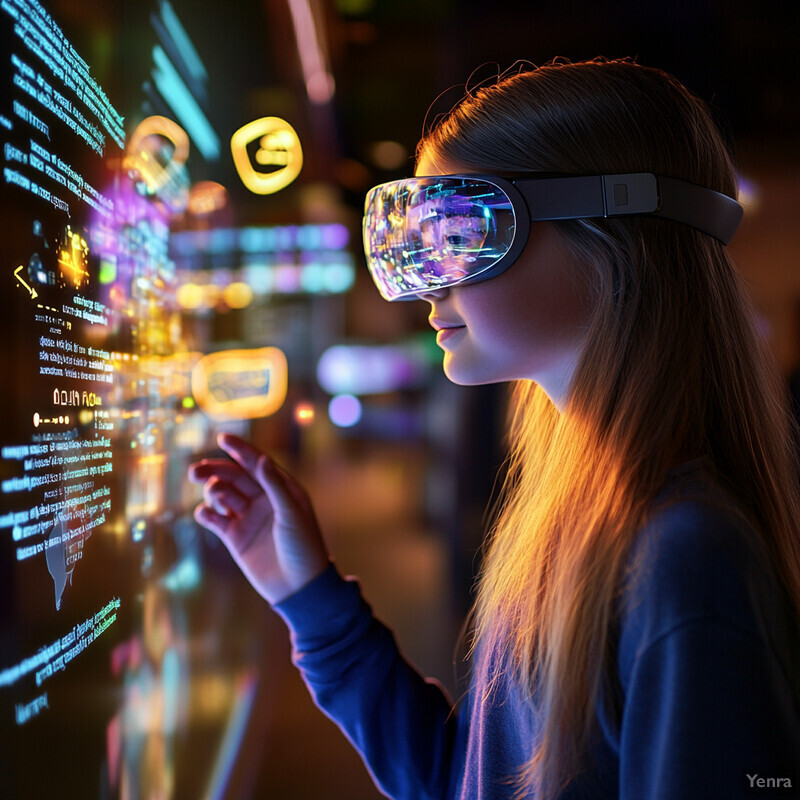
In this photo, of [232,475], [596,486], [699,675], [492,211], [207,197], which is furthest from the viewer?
[207,197]

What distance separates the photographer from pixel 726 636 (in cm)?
48

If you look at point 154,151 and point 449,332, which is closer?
point 449,332

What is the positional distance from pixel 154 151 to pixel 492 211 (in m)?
0.66

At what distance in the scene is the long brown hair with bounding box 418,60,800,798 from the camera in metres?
0.58

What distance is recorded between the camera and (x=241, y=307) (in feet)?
8.13

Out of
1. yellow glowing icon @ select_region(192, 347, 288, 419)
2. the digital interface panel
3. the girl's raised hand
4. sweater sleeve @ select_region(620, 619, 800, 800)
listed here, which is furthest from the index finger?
sweater sleeve @ select_region(620, 619, 800, 800)

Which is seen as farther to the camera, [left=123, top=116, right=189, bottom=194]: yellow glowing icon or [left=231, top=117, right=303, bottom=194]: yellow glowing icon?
[left=231, top=117, right=303, bottom=194]: yellow glowing icon

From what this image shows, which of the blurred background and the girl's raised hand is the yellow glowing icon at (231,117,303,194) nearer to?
the blurred background

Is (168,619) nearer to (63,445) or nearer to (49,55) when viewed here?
(63,445)

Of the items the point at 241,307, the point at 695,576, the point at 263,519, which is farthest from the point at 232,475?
the point at 241,307

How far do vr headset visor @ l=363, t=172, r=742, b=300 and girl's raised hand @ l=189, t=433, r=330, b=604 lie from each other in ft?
1.14

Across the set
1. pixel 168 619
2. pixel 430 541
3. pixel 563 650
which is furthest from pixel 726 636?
pixel 430 541

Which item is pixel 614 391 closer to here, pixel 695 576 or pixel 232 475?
pixel 695 576

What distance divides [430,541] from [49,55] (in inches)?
169
